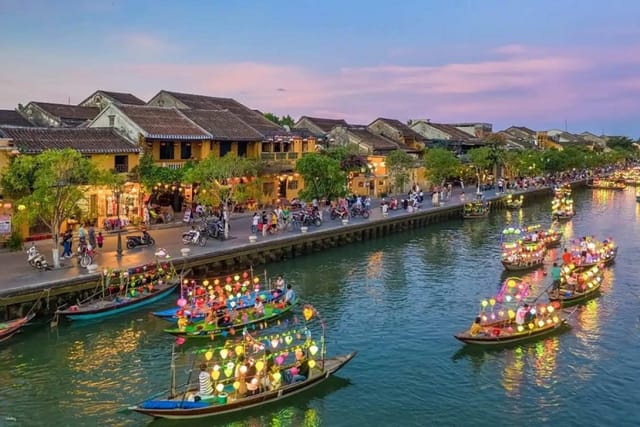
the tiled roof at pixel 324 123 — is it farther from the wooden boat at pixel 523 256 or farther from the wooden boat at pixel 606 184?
the wooden boat at pixel 606 184

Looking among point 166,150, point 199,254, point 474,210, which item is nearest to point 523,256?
point 199,254

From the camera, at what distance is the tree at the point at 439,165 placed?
8519 cm

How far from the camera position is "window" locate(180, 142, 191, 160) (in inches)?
2293

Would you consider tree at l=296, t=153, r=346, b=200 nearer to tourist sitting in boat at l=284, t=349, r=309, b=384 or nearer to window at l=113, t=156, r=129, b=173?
window at l=113, t=156, r=129, b=173

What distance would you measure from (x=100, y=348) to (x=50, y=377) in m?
3.44

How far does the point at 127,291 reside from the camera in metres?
35.3

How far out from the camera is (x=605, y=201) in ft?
339

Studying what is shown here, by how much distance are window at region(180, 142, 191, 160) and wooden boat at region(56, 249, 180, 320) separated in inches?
830

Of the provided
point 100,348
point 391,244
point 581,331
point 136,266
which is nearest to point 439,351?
point 581,331

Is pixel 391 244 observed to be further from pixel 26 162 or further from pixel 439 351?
pixel 26 162

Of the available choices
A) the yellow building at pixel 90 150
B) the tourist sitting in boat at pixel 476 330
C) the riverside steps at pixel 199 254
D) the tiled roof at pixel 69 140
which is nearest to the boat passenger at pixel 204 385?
the tourist sitting in boat at pixel 476 330

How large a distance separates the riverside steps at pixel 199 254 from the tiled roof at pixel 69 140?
706cm

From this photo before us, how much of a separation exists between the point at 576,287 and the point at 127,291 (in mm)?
27268

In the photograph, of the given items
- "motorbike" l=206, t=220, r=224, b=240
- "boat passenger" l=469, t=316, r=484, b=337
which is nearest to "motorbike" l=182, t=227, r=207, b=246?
"motorbike" l=206, t=220, r=224, b=240
